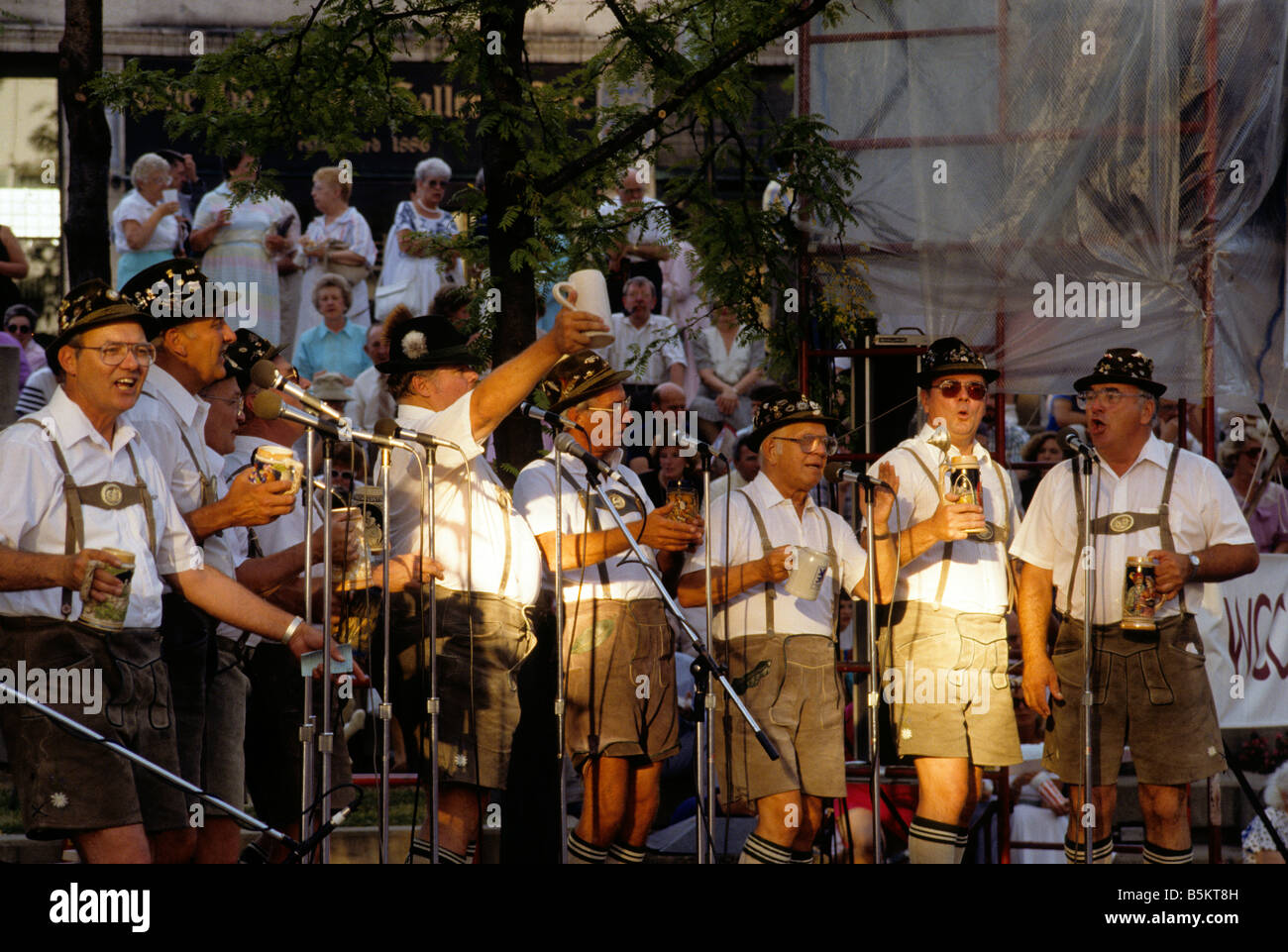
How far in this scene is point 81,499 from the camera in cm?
509

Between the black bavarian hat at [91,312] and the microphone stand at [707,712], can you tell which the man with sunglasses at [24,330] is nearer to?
the black bavarian hat at [91,312]

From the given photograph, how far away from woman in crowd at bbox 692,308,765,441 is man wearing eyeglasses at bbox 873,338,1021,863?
3.66 metres

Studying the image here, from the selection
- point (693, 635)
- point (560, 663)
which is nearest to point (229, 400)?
point (560, 663)

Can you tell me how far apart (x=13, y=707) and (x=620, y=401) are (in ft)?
9.25

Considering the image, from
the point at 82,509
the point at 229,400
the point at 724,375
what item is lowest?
the point at 82,509

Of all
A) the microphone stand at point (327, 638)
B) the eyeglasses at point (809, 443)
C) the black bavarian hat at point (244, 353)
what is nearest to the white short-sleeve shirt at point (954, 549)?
the eyeglasses at point (809, 443)

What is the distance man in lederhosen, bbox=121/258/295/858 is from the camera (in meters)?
5.58

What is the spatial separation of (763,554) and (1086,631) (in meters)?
1.35

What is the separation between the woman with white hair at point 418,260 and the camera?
11102 mm

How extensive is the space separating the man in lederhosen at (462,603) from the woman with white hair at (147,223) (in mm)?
4884

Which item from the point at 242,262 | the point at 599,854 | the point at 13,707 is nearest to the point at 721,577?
the point at 599,854

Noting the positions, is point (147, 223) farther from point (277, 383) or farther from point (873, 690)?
point (873, 690)

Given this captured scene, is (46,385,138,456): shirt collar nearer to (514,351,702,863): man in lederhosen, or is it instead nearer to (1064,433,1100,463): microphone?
(514,351,702,863): man in lederhosen

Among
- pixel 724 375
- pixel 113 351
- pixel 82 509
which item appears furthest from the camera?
pixel 724 375
